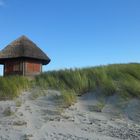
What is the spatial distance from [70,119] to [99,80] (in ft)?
7.85

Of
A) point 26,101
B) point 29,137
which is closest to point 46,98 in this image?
point 26,101

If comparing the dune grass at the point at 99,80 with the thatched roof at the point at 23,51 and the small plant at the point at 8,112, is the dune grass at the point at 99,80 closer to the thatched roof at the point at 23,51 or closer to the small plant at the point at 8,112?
the small plant at the point at 8,112

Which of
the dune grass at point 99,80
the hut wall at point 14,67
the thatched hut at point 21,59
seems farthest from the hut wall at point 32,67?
the dune grass at point 99,80

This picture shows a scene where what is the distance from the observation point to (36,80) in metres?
12.4

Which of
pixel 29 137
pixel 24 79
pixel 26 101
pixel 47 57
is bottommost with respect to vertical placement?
pixel 29 137

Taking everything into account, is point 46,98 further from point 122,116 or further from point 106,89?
point 122,116

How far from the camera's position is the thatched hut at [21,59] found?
18031 mm

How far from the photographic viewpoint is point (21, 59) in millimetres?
18062

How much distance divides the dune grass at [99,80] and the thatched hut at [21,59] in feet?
18.9

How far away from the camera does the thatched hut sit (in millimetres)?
18031

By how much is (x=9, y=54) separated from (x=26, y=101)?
25.9 feet

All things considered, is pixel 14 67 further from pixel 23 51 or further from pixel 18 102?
pixel 18 102

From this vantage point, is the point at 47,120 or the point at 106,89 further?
the point at 106,89

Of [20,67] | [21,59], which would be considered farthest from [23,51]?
[20,67]
